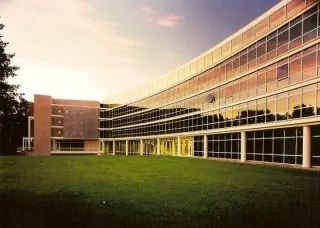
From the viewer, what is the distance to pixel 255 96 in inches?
1267

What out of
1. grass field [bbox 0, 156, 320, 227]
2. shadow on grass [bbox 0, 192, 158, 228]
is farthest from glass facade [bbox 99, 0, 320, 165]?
shadow on grass [bbox 0, 192, 158, 228]

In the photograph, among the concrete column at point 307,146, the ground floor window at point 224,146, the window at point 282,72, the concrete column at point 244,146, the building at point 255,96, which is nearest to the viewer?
the concrete column at point 307,146

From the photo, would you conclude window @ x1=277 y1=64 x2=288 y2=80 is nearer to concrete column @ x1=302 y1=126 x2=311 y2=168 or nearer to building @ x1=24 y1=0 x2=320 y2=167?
building @ x1=24 y1=0 x2=320 y2=167

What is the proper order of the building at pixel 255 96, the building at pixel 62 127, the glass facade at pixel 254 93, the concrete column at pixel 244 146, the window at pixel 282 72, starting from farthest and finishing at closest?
the building at pixel 62 127 < the concrete column at pixel 244 146 < the window at pixel 282 72 < the glass facade at pixel 254 93 < the building at pixel 255 96

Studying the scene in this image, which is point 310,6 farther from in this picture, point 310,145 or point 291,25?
point 310,145

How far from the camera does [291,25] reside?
90.8 feet

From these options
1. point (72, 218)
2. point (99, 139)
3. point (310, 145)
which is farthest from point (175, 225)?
point (99, 139)

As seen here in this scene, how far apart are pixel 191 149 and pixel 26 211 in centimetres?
3977

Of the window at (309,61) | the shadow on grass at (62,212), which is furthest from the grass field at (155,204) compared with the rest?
the window at (309,61)

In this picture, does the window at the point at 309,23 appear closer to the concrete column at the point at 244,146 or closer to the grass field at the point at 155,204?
the concrete column at the point at 244,146

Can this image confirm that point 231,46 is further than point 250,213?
Yes

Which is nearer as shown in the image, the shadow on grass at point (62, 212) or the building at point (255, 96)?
the shadow on grass at point (62, 212)

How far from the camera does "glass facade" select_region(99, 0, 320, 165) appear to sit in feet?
84.9

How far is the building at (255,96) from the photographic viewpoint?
25.7m
